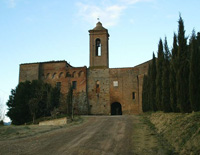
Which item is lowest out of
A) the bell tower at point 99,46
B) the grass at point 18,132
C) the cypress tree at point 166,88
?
the grass at point 18,132

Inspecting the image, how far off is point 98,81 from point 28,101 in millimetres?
11004

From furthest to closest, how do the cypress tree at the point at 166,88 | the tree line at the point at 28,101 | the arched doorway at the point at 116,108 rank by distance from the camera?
the arched doorway at the point at 116,108 < the tree line at the point at 28,101 < the cypress tree at the point at 166,88

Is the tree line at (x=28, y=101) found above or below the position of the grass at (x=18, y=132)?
above

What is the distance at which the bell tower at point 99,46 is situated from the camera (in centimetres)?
3962

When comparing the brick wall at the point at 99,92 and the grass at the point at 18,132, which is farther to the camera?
the brick wall at the point at 99,92

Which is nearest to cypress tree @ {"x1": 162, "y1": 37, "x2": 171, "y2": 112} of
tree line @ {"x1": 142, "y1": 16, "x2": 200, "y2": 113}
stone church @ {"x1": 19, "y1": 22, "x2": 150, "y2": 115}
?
tree line @ {"x1": 142, "y1": 16, "x2": 200, "y2": 113}

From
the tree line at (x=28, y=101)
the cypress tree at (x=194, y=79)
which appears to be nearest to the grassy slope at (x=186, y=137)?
the cypress tree at (x=194, y=79)

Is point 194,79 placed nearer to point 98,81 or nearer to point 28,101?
point 28,101

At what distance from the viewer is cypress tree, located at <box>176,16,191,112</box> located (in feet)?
45.1

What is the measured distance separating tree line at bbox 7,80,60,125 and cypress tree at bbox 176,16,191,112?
66.3 ft

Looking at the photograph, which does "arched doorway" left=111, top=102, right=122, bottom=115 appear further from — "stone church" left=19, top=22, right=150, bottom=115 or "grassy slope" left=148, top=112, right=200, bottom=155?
"grassy slope" left=148, top=112, right=200, bottom=155

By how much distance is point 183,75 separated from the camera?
47.0ft

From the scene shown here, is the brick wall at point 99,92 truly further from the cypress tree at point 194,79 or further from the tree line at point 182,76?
the cypress tree at point 194,79

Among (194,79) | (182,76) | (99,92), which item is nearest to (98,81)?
(99,92)
